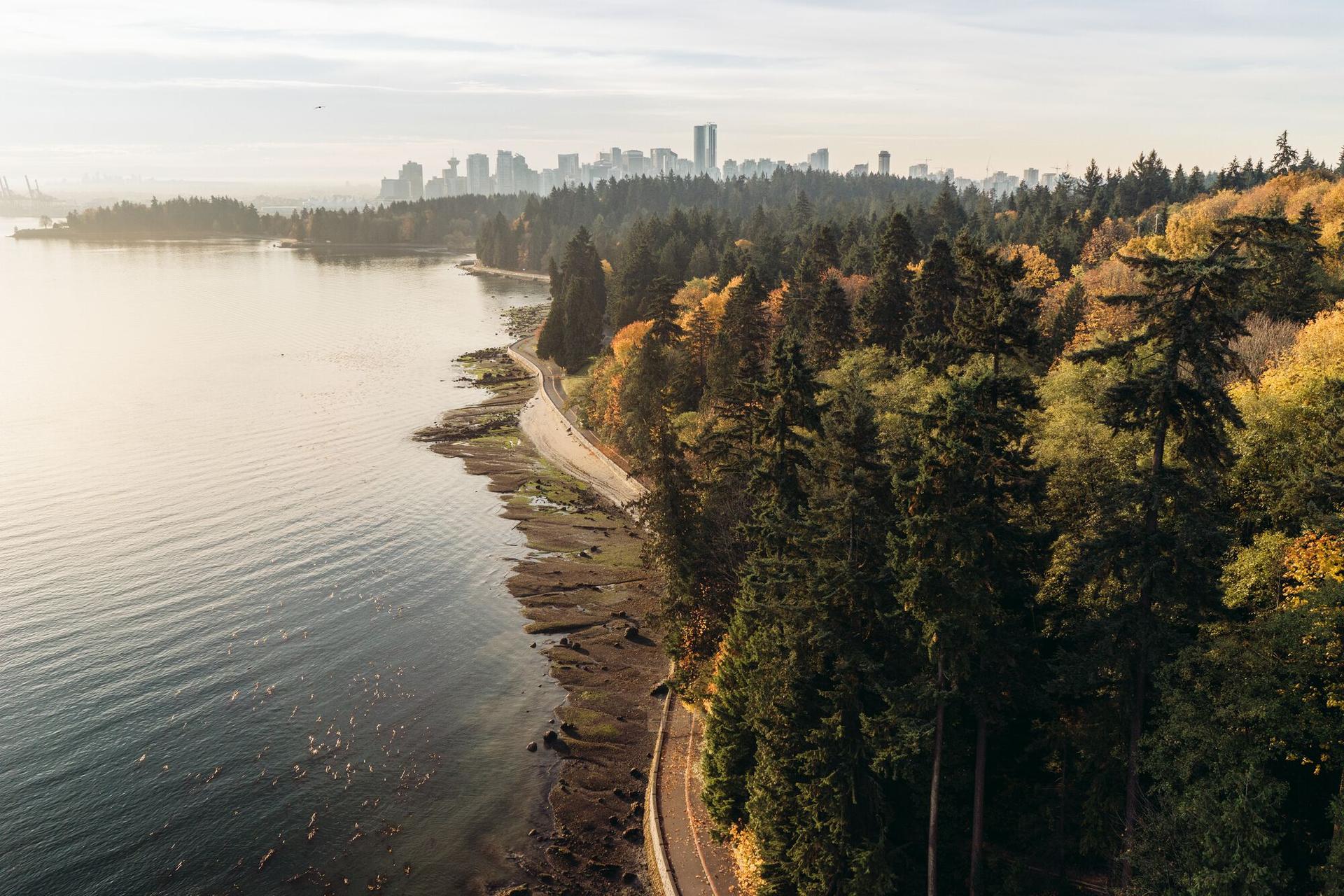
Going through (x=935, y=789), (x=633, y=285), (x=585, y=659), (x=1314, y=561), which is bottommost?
(x=585, y=659)

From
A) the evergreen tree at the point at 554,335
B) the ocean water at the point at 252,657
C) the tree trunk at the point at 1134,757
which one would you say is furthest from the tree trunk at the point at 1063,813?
the evergreen tree at the point at 554,335

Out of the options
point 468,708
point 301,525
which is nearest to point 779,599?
point 468,708

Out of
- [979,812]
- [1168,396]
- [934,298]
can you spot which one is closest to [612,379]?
[934,298]

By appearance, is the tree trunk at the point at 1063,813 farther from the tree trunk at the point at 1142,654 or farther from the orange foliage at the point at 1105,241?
the orange foliage at the point at 1105,241

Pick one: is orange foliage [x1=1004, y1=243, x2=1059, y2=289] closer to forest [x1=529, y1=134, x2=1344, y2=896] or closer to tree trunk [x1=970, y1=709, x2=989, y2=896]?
forest [x1=529, y1=134, x2=1344, y2=896]

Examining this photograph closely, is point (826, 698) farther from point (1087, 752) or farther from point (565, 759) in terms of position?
point (565, 759)

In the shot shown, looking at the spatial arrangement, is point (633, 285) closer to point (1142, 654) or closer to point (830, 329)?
point (830, 329)

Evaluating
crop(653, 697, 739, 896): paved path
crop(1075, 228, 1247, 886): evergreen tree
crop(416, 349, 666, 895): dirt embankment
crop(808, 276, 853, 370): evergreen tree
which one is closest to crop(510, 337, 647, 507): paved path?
crop(416, 349, 666, 895): dirt embankment
